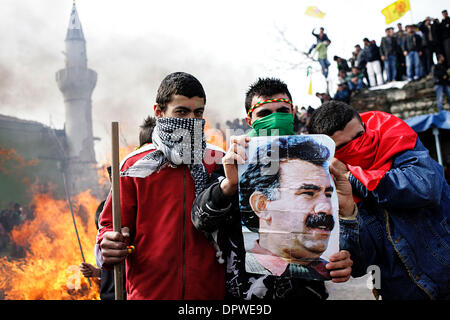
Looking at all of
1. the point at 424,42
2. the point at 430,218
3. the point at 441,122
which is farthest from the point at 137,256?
the point at 424,42

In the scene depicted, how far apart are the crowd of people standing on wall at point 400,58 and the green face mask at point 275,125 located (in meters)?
10.6

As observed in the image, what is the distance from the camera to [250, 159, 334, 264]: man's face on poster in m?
1.38

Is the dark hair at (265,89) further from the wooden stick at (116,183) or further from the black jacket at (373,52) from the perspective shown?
the black jacket at (373,52)

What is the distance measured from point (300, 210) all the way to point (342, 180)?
0.26 meters

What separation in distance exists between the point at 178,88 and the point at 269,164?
677mm

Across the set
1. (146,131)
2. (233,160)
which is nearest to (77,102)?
(146,131)

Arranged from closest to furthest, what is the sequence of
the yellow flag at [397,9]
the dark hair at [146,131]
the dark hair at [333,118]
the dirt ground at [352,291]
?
the dark hair at [333,118] → the dark hair at [146,131] → the dirt ground at [352,291] → the yellow flag at [397,9]

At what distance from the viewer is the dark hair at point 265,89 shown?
190cm

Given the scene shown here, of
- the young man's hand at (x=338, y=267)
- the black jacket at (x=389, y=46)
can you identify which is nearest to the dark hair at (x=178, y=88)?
the young man's hand at (x=338, y=267)

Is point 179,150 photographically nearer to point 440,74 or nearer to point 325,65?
point 440,74

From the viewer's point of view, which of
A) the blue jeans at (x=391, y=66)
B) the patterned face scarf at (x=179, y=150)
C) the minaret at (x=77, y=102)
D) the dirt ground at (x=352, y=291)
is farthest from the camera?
the minaret at (x=77, y=102)

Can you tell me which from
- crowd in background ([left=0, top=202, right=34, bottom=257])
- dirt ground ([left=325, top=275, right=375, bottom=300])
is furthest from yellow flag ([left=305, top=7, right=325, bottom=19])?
crowd in background ([left=0, top=202, right=34, bottom=257])

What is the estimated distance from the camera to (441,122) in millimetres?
8586
